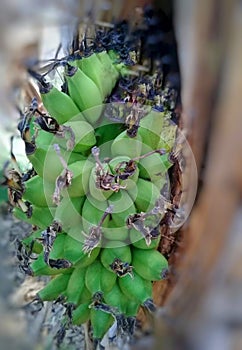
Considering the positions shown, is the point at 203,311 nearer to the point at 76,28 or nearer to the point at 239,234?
the point at 239,234

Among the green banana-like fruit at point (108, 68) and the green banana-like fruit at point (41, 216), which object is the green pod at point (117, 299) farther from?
the green banana-like fruit at point (108, 68)

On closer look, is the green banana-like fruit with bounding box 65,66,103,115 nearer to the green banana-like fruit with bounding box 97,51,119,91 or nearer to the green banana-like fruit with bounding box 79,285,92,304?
the green banana-like fruit with bounding box 97,51,119,91

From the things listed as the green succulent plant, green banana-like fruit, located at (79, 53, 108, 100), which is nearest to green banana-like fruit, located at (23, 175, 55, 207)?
→ the green succulent plant

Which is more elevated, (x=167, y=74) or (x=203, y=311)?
(x=167, y=74)

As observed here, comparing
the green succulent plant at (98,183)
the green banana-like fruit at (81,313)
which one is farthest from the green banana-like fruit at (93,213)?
the green banana-like fruit at (81,313)

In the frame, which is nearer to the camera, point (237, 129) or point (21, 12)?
point (237, 129)

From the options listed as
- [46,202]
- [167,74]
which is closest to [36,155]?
[46,202]

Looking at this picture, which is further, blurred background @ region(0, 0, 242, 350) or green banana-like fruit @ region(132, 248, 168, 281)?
green banana-like fruit @ region(132, 248, 168, 281)
